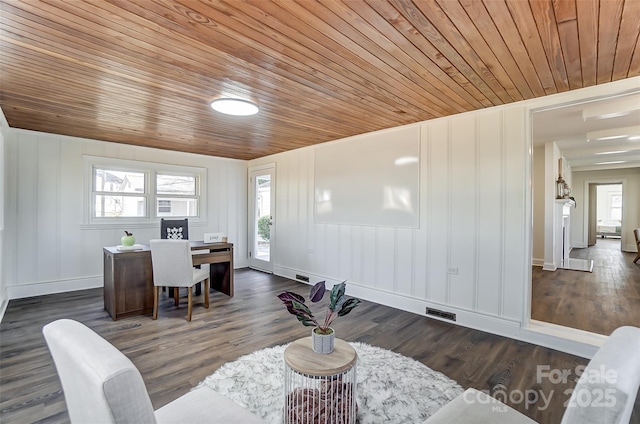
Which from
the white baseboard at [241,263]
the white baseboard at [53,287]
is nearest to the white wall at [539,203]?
the white baseboard at [241,263]

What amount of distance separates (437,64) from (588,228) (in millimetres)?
10815

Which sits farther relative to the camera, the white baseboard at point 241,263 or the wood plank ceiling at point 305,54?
the white baseboard at point 241,263

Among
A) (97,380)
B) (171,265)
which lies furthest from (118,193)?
(97,380)

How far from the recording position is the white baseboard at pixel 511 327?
2697 mm

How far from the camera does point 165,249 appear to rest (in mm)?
3404

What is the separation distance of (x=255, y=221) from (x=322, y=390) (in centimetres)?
502

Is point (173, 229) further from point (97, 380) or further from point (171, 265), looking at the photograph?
point (97, 380)

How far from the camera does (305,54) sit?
6.91 feet

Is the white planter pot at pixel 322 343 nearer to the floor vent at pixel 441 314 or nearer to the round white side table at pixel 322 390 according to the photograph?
the round white side table at pixel 322 390

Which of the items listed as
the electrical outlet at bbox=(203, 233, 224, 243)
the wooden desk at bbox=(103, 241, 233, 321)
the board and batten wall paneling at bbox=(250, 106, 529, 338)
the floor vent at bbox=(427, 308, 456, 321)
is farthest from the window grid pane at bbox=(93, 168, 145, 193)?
the floor vent at bbox=(427, 308, 456, 321)

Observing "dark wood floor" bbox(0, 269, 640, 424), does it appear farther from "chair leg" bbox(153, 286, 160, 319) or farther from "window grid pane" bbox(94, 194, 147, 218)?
"window grid pane" bbox(94, 194, 147, 218)

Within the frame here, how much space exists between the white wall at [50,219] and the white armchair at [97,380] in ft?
14.2

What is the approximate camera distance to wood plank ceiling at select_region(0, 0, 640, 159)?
5.43ft

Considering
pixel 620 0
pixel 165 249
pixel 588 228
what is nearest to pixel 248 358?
pixel 165 249
